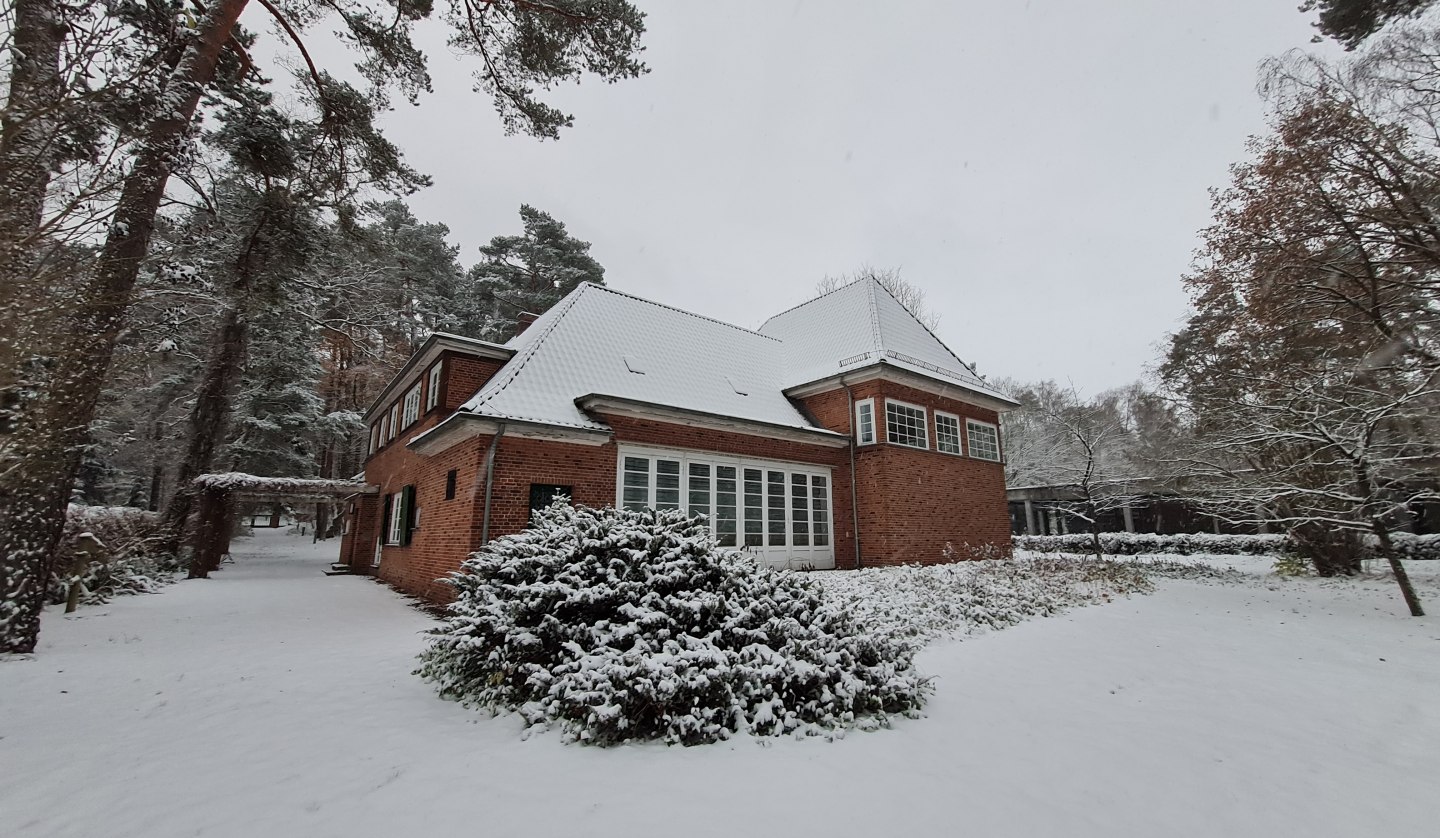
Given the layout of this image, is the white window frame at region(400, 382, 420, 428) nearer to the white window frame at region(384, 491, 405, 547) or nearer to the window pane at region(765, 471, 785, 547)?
the white window frame at region(384, 491, 405, 547)

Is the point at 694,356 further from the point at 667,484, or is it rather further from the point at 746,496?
the point at 667,484

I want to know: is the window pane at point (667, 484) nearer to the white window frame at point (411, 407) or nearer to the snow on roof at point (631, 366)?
the snow on roof at point (631, 366)

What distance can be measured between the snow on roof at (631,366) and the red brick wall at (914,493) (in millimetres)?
1731

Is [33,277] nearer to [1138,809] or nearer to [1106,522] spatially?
[1138,809]

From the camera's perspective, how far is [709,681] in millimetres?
3896

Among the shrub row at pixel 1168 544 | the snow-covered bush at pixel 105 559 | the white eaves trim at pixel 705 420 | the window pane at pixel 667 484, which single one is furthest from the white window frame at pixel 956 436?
the snow-covered bush at pixel 105 559

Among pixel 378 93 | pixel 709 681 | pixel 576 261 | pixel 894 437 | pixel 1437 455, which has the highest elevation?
pixel 576 261

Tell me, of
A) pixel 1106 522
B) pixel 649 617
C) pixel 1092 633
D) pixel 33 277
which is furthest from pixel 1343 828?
pixel 1106 522

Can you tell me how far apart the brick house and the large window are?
0.04 m

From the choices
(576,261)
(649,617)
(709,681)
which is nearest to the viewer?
(709,681)

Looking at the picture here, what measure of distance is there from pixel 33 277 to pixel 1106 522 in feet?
112

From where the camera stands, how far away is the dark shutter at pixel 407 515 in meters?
12.0

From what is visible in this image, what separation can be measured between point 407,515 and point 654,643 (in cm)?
1001

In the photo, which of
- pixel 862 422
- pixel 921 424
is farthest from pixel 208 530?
pixel 921 424
